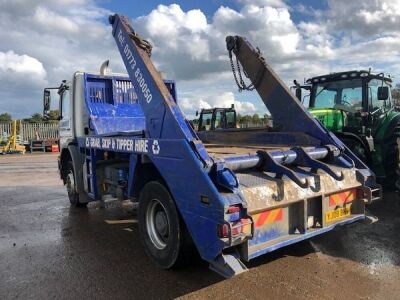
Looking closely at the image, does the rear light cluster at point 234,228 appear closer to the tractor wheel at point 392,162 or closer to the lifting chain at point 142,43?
the lifting chain at point 142,43

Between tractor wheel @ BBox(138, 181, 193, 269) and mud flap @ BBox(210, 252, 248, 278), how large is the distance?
2.09 ft

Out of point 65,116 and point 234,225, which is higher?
point 65,116

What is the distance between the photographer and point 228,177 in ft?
12.6

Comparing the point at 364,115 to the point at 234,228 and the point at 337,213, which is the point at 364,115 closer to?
the point at 337,213

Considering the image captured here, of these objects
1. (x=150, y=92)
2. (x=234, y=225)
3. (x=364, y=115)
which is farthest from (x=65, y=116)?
(x=364, y=115)

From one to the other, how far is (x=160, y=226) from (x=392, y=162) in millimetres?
5701

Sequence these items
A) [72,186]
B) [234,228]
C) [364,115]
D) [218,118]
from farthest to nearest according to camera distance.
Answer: [218,118]
[364,115]
[72,186]
[234,228]

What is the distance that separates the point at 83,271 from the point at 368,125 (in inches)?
267

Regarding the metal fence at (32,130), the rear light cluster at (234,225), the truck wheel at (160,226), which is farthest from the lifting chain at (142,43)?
the metal fence at (32,130)

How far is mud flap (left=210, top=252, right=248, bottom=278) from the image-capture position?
11.8ft

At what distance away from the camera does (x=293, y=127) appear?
604cm

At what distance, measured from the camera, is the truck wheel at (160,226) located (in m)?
4.32

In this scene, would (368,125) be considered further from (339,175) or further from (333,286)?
(333,286)

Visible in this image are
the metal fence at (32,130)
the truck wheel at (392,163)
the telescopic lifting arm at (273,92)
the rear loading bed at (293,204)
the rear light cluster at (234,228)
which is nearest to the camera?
the rear light cluster at (234,228)
